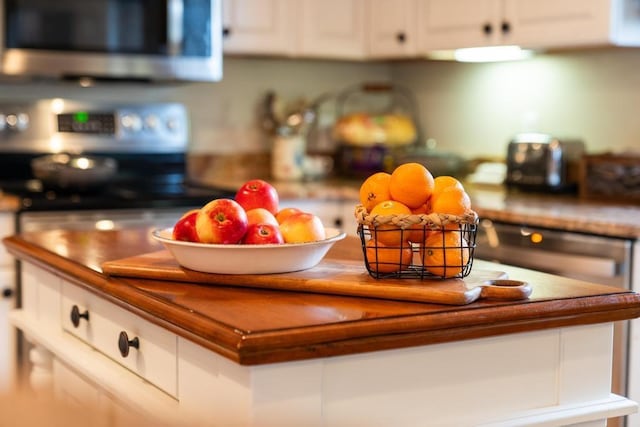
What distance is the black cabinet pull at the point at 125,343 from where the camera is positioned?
1.59 meters

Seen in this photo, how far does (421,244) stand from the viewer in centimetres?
154

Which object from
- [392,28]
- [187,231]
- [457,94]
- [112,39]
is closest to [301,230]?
[187,231]

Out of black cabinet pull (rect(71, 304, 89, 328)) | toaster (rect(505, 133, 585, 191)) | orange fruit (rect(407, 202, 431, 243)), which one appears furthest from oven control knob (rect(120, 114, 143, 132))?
orange fruit (rect(407, 202, 431, 243))

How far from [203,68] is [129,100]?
46cm

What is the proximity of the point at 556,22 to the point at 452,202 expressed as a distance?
1.80 meters

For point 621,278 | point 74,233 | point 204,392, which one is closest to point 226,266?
point 204,392

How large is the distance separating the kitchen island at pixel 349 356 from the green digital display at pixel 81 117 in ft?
6.76

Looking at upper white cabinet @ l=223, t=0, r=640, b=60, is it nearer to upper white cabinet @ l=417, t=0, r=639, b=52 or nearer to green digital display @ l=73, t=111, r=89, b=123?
upper white cabinet @ l=417, t=0, r=639, b=52

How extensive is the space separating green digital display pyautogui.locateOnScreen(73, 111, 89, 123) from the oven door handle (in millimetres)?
1666

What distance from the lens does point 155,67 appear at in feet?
11.5

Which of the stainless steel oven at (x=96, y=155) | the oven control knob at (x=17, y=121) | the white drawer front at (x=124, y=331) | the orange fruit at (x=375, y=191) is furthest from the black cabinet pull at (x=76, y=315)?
the oven control knob at (x=17, y=121)

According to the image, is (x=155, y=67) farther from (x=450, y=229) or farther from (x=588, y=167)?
(x=450, y=229)

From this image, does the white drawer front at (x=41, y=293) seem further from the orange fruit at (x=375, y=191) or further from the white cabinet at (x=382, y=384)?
the orange fruit at (x=375, y=191)

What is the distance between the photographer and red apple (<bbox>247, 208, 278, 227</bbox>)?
5.37ft
